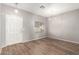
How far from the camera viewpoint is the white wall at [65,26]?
229 cm

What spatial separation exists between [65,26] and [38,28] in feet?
3.90

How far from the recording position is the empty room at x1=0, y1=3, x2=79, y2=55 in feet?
6.66

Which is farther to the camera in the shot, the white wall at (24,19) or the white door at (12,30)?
the white wall at (24,19)

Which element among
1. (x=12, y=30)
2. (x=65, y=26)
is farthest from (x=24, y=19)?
(x=65, y=26)

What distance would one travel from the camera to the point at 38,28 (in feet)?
7.02

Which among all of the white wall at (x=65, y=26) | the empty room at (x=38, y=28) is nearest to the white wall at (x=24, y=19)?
the empty room at (x=38, y=28)

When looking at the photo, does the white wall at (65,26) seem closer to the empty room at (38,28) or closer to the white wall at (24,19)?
the empty room at (38,28)

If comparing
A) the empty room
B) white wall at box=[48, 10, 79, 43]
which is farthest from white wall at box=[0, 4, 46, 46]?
white wall at box=[48, 10, 79, 43]

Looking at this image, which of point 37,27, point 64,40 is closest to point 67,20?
point 64,40

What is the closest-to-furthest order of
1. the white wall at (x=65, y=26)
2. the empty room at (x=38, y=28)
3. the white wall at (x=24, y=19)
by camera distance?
the empty room at (x=38, y=28)
the white wall at (x=24, y=19)
the white wall at (x=65, y=26)

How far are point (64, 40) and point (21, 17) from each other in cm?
191

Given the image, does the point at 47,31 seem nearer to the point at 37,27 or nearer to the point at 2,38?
the point at 37,27

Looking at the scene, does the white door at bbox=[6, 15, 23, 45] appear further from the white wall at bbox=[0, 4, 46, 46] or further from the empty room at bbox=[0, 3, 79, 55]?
the white wall at bbox=[0, 4, 46, 46]
